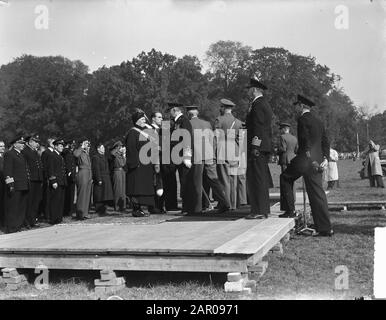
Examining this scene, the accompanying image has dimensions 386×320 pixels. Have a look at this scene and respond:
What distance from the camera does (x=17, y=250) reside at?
6059 millimetres

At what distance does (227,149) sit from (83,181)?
11.9 ft

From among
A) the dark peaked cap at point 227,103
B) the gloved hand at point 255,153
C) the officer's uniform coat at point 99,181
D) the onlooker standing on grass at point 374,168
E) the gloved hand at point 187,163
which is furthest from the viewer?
the onlooker standing on grass at point 374,168

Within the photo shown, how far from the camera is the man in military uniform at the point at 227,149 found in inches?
415

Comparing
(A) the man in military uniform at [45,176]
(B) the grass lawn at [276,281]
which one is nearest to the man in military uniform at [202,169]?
(B) the grass lawn at [276,281]

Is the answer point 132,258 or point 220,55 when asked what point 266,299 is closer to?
point 132,258

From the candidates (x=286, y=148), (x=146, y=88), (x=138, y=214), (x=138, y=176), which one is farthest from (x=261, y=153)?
(x=146, y=88)

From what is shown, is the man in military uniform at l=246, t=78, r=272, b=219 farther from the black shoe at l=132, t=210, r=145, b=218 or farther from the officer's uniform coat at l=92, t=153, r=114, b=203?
the officer's uniform coat at l=92, t=153, r=114, b=203

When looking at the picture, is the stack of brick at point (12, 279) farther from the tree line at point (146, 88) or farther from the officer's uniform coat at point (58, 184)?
the tree line at point (146, 88)

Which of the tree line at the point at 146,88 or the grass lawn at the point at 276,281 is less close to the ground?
the tree line at the point at 146,88

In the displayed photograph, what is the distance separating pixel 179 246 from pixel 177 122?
4725mm

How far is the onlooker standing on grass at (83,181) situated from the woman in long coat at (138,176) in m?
2.52

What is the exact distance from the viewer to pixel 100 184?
13070 mm

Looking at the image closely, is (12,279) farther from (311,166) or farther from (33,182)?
(33,182)

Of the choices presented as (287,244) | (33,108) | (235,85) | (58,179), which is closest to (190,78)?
(235,85)
